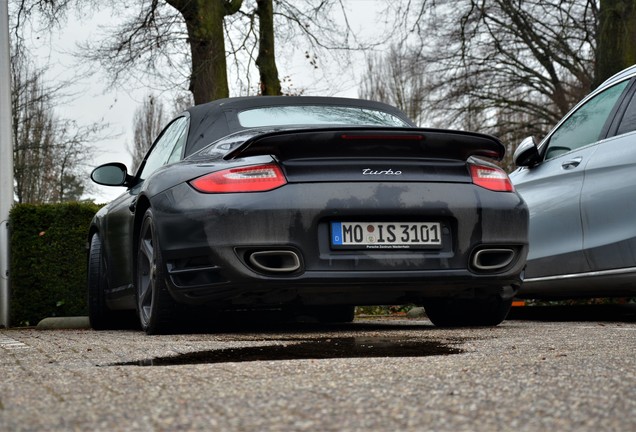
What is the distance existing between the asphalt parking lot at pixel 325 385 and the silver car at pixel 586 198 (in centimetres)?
174

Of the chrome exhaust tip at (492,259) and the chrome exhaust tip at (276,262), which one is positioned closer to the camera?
the chrome exhaust tip at (276,262)

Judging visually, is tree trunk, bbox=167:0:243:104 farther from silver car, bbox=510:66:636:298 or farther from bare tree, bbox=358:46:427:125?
bare tree, bbox=358:46:427:125

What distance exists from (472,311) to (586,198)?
1193 millimetres

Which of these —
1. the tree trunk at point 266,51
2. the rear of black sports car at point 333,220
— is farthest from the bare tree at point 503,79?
the rear of black sports car at point 333,220

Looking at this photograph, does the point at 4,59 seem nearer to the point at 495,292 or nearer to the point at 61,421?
the point at 495,292

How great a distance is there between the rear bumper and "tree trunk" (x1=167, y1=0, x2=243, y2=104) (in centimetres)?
873

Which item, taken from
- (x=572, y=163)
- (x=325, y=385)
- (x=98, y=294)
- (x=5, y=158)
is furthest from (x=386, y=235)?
(x=5, y=158)

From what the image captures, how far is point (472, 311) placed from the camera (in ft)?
19.3

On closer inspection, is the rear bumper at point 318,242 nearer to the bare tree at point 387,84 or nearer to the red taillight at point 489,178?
the red taillight at point 489,178

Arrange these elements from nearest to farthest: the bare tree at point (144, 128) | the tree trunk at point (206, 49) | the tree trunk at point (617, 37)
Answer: the tree trunk at point (617, 37)
the tree trunk at point (206, 49)
the bare tree at point (144, 128)

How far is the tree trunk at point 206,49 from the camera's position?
13836 millimetres

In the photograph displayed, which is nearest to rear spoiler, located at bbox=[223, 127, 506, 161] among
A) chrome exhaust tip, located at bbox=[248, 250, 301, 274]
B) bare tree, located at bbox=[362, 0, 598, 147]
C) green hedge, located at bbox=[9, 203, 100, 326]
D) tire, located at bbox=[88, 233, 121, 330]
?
chrome exhaust tip, located at bbox=[248, 250, 301, 274]

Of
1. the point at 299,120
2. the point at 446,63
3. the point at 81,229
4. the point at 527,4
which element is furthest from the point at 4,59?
the point at 446,63

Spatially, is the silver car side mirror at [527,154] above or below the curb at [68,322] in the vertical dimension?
above
